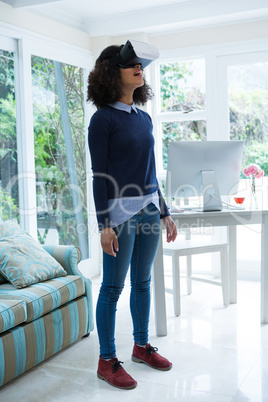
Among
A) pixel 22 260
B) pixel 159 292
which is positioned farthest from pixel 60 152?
pixel 159 292

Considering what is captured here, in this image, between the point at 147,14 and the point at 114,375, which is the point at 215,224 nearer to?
the point at 114,375

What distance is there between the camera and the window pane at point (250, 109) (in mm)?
4414

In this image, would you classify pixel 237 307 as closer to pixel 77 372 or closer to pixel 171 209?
pixel 171 209

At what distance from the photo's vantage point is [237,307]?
367 centimetres

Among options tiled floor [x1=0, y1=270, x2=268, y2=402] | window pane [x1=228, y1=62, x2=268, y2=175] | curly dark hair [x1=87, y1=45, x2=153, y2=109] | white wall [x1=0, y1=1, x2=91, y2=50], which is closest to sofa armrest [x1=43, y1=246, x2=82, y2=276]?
tiled floor [x1=0, y1=270, x2=268, y2=402]

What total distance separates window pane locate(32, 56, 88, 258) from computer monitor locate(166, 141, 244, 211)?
135 cm

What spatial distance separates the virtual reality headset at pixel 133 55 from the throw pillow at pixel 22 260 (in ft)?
4.05

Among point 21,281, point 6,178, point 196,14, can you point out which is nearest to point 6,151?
point 6,178

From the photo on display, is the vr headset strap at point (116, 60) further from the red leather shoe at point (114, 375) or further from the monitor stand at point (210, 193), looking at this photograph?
the red leather shoe at point (114, 375)

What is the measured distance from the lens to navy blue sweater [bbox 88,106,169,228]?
2250 mm

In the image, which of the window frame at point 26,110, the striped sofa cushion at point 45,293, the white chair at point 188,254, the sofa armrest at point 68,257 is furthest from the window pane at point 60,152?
the striped sofa cushion at point 45,293

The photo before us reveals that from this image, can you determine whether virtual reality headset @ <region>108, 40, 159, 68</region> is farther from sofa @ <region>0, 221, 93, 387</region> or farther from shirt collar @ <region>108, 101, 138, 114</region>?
sofa @ <region>0, 221, 93, 387</region>

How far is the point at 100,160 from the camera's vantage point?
2.25 meters

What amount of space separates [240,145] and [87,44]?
2.07 metres
